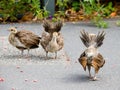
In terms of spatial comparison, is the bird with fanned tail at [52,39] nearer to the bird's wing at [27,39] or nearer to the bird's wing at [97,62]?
the bird's wing at [27,39]

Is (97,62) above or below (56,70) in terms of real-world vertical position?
above

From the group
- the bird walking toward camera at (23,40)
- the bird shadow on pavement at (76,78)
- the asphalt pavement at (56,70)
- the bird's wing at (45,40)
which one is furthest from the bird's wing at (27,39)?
the bird shadow on pavement at (76,78)

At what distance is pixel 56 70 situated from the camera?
8.46 m

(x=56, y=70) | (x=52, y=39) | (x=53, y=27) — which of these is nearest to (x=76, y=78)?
(x=56, y=70)

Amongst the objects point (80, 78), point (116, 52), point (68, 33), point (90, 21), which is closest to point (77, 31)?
point (68, 33)

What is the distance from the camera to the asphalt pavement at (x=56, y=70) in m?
7.70

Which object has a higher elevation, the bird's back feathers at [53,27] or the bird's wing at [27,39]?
the bird's back feathers at [53,27]

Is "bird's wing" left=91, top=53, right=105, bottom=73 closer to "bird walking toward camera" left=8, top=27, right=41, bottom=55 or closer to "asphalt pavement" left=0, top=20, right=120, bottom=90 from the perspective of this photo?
"asphalt pavement" left=0, top=20, right=120, bottom=90

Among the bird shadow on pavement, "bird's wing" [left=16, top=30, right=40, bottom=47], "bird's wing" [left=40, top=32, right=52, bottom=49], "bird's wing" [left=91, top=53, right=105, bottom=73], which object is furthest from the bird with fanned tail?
"bird's wing" [left=91, top=53, right=105, bottom=73]

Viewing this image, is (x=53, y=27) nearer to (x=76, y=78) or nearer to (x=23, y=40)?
(x=23, y=40)

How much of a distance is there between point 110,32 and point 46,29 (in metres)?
2.65

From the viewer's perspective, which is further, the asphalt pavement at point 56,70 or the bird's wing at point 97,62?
the bird's wing at point 97,62

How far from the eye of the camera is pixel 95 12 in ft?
41.2

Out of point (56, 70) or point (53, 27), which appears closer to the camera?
point (56, 70)
